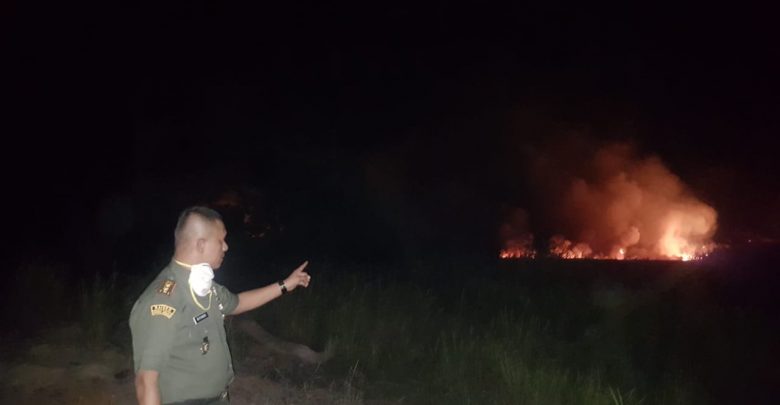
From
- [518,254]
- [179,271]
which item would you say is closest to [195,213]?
[179,271]

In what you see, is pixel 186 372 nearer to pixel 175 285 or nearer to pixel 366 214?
pixel 175 285

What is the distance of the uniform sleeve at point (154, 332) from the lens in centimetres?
363

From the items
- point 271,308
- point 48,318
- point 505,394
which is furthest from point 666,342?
point 48,318

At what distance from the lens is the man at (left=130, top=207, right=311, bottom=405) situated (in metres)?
3.65

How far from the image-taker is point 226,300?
425cm

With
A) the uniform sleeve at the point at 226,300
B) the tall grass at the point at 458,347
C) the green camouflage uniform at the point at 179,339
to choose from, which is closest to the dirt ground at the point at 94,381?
the tall grass at the point at 458,347

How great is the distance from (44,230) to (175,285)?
19.7 m

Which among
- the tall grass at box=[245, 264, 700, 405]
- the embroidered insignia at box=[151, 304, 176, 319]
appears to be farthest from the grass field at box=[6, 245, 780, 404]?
the embroidered insignia at box=[151, 304, 176, 319]

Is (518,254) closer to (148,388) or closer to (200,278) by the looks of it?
(200,278)

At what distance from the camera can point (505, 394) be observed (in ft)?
28.0

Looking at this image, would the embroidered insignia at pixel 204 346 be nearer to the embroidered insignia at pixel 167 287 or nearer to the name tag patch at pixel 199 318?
the name tag patch at pixel 199 318

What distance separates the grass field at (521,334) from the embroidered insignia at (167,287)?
191 inches

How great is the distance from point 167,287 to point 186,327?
0.23 metres

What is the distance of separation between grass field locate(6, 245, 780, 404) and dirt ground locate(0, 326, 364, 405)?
42cm
